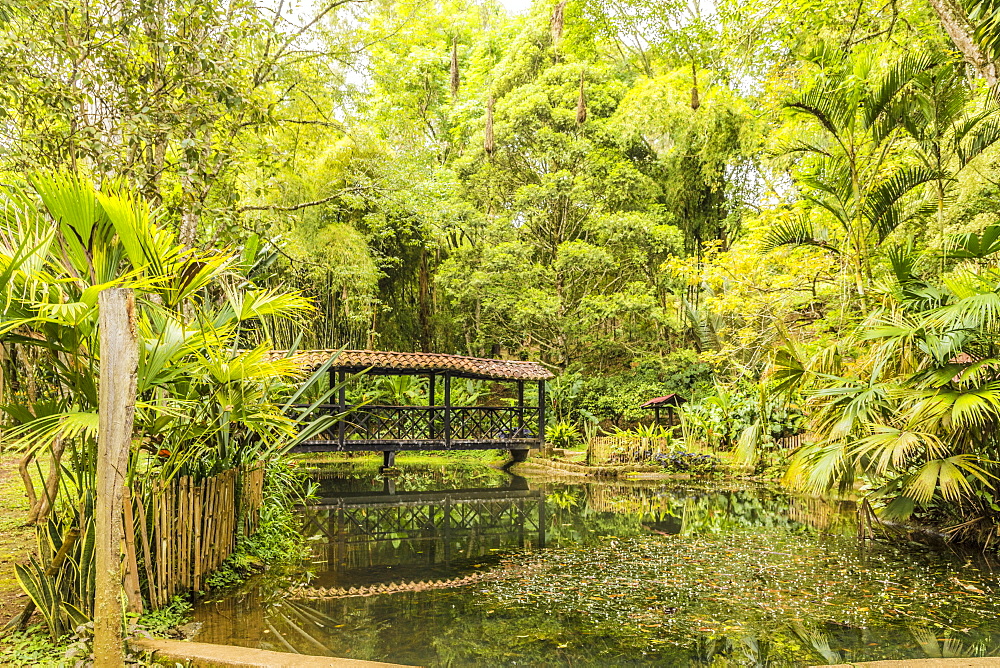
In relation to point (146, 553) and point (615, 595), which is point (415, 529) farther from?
point (146, 553)

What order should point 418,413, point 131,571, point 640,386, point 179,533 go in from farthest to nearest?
point 640,386, point 418,413, point 179,533, point 131,571

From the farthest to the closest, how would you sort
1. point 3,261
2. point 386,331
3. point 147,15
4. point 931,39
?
point 386,331 < point 931,39 < point 147,15 < point 3,261

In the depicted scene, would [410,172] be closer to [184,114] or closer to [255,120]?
[255,120]

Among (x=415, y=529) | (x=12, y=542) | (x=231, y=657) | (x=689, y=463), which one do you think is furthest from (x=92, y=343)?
(x=689, y=463)

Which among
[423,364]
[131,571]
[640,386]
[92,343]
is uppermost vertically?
[92,343]

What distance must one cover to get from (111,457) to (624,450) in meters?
11.3

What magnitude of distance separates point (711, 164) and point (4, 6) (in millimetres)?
16277

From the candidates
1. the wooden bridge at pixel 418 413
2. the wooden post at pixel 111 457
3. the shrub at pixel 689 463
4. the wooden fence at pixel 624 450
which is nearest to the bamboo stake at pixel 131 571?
the wooden post at pixel 111 457

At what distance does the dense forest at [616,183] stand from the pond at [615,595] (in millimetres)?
822

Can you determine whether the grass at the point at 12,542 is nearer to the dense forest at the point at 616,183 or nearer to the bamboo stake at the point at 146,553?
the bamboo stake at the point at 146,553

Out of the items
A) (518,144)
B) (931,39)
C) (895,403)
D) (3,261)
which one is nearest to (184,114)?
(3,261)

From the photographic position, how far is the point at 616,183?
17.5m

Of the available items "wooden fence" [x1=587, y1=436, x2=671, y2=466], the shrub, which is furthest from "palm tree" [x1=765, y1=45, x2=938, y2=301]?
"wooden fence" [x1=587, y1=436, x2=671, y2=466]

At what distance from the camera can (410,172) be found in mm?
15156
